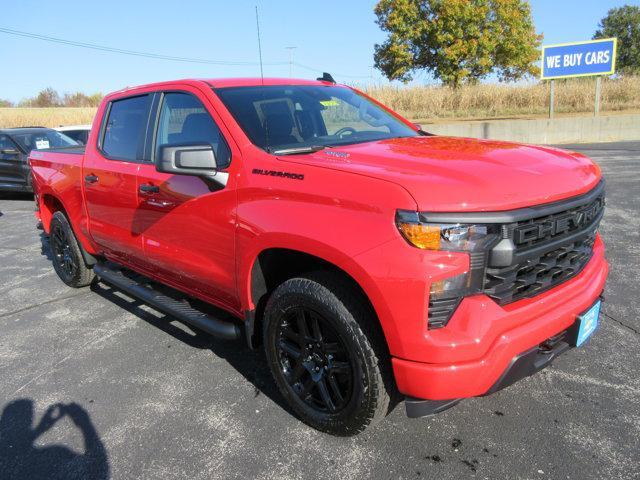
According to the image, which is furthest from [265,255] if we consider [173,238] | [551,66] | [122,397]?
[551,66]

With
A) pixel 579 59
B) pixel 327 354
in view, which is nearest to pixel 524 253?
pixel 327 354

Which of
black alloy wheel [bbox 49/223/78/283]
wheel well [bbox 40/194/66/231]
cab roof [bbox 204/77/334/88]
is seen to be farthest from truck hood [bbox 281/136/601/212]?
wheel well [bbox 40/194/66/231]

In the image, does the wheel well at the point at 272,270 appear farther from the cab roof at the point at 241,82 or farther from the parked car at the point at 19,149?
the parked car at the point at 19,149

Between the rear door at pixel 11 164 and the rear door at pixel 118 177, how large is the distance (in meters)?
8.14

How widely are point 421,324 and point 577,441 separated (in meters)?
1.21

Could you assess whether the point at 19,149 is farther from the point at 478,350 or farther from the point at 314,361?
the point at 478,350

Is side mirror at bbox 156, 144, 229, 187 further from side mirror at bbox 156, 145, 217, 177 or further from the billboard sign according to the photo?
the billboard sign

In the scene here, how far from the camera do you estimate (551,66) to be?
20203 mm

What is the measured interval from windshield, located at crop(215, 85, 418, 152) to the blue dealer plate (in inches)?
63.1

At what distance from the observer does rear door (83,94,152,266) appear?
12.4ft

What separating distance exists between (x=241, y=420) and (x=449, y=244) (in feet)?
5.40

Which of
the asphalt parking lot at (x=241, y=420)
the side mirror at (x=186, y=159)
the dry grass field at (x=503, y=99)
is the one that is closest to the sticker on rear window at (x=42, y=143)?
the asphalt parking lot at (x=241, y=420)

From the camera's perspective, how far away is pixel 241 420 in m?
2.93

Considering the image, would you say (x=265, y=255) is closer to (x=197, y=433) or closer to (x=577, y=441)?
(x=197, y=433)
